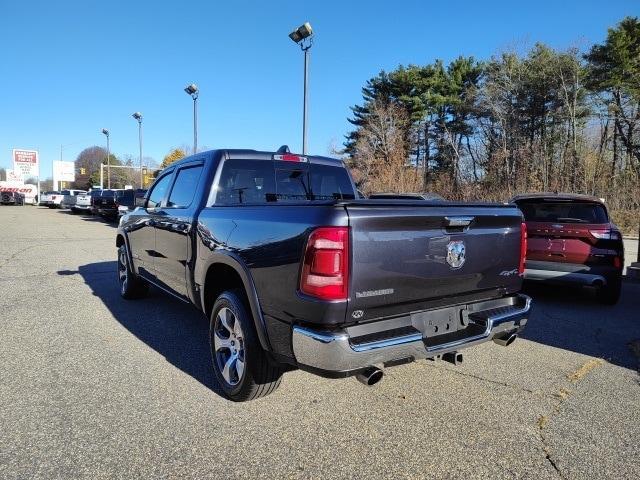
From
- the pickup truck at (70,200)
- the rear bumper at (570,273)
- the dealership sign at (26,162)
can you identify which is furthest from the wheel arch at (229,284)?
the dealership sign at (26,162)

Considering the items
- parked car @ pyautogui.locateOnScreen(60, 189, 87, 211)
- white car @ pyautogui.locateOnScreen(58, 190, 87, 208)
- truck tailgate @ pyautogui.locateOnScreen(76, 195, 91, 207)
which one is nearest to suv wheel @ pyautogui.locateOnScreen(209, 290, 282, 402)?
truck tailgate @ pyautogui.locateOnScreen(76, 195, 91, 207)

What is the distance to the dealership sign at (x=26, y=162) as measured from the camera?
58656 millimetres

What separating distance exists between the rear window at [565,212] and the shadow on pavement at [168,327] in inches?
201

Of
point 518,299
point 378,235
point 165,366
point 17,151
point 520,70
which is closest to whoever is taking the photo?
point 378,235

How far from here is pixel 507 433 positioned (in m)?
3.04

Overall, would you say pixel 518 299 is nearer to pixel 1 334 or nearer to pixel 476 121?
pixel 1 334

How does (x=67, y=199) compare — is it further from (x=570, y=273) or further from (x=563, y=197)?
(x=570, y=273)

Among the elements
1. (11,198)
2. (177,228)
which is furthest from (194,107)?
(11,198)

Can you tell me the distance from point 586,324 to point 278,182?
4.30 metres

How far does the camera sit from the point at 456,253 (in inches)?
123

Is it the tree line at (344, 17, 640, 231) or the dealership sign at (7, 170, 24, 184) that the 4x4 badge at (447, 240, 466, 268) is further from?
the dealership sign at (7, 170, 24, 184)

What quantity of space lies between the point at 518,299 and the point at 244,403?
2288 millimetres

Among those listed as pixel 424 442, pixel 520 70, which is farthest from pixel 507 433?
pixel 520 70

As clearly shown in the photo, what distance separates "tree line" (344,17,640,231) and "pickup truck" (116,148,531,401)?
22552 mm
